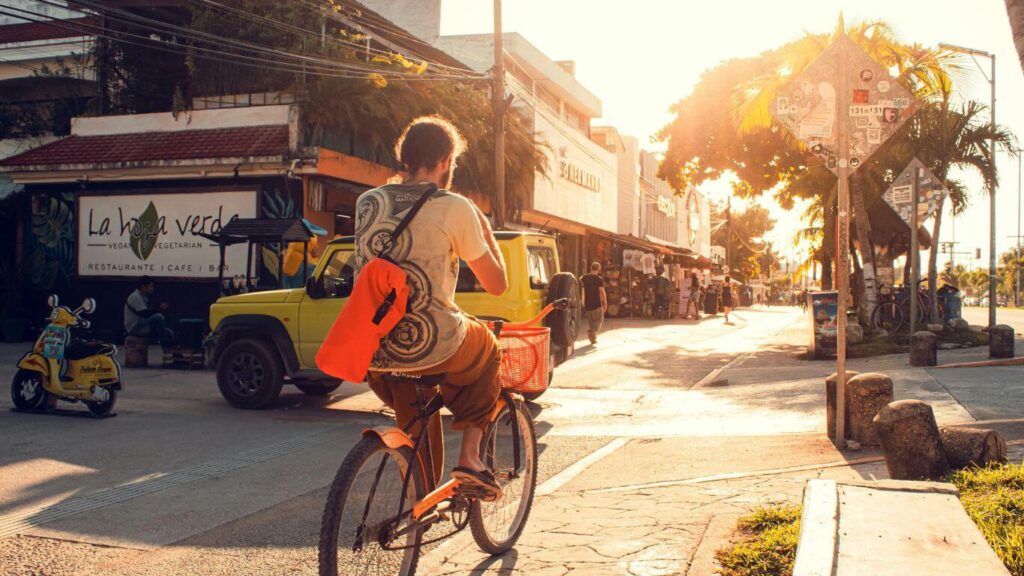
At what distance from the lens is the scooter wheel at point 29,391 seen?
30.7ft

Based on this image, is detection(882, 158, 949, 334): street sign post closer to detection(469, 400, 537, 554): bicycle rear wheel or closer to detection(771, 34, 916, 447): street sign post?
detection(771, 34, 916, 447): street sign post

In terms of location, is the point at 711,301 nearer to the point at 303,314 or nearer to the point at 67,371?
the point at 303,314

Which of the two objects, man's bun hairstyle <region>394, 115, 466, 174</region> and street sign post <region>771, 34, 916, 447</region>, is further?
street sign post <region>771, 34, 916, 447</region>

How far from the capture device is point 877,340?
16953 millimetres

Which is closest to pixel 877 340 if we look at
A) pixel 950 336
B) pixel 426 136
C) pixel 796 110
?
pixel 950 336

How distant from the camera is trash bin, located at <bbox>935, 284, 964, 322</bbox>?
21641 mm

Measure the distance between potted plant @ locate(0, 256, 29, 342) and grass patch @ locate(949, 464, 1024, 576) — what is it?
19673mm

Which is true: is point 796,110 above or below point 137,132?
below

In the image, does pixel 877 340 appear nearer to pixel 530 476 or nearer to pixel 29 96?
pixel 530 476

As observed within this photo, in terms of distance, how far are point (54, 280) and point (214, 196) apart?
487 cm

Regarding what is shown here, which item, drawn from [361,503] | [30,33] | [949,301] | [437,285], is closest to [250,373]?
[437,285]

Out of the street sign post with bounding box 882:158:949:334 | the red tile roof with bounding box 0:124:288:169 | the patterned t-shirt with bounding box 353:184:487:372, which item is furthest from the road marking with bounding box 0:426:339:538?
the red tile roof with bounding box 0:124:288:169

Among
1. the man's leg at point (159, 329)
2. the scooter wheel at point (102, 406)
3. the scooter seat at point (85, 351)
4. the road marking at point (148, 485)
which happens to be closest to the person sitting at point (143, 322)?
the man's leg at point (159, 329)

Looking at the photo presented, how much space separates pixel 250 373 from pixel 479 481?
7040 mm
